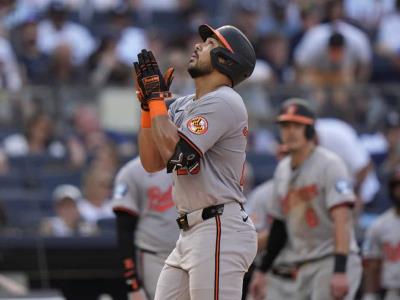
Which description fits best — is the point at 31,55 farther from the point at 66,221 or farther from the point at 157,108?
the point at 157,108

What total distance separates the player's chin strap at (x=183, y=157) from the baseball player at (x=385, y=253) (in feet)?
14.8

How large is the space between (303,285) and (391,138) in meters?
5.05

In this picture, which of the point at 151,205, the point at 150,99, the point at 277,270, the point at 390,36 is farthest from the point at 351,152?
the point at 390,36

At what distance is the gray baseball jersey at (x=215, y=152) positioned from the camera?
5395mm

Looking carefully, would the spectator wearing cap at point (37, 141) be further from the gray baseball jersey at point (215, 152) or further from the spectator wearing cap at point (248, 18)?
the gray baseball jersey at point (215, 152)

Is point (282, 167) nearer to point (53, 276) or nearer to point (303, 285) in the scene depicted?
point (303, 285)

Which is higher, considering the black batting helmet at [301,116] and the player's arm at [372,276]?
the black batting helmet at [301,116]

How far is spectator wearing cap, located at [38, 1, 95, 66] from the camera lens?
45.0ft

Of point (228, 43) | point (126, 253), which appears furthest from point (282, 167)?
point (228, 43)

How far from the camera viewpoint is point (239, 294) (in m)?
5.47

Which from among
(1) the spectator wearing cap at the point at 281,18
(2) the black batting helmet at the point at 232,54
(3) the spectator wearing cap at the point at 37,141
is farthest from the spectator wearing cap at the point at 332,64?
(2) the black batting helmet at the point at 232,54

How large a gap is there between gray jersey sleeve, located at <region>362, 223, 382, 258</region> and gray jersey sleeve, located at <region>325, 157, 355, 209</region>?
6.93 feet

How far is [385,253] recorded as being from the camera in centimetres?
962

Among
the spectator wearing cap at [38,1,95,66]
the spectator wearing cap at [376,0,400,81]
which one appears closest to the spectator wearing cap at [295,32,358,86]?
the spectator wearing cap at [376,0,400,81]
